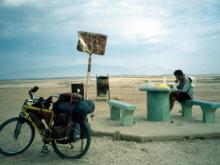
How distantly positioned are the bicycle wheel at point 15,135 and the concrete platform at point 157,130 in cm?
207

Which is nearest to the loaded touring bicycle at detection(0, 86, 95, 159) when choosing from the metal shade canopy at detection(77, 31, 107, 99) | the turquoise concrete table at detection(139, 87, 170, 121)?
the metal shade canopy at detection(77, 31, 107, 99)

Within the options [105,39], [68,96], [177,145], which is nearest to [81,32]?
[105,39]

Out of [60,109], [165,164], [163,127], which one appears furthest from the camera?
[163,127]

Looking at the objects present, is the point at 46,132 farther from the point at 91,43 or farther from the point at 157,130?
the point at 157,130

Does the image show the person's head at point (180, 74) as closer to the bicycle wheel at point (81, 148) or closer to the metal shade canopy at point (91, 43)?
the metal shade canopy at point (91, 43)

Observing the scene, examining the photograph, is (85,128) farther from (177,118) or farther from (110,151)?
(177,118)

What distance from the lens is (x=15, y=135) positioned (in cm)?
643

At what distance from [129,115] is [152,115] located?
0.96 meters

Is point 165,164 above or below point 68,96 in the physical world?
below

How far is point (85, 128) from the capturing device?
6129 millimetres

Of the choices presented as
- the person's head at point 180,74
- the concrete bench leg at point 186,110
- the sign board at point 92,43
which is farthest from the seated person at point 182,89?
the sign board at point 92,43

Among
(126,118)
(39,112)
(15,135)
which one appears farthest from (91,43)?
(15,135)

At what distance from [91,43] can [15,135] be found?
2762mm

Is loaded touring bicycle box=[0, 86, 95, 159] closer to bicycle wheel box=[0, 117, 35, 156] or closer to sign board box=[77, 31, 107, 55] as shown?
bicycle wheel box=[0, 117, 35, 156]
